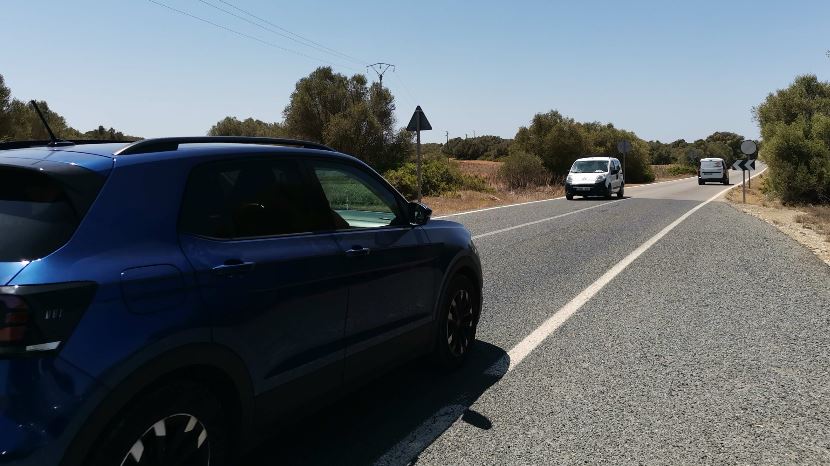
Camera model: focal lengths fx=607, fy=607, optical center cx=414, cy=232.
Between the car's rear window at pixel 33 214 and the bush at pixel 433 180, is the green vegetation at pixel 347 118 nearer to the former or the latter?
the bush at pixel 433 180

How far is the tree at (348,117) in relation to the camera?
169 ft

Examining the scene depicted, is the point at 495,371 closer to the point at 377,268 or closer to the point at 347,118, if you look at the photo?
the point at 377,268

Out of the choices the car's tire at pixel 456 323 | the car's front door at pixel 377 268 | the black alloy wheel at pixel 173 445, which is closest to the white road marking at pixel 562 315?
the car's tire at pixel 456 323

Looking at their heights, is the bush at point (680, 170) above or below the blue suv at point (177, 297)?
below

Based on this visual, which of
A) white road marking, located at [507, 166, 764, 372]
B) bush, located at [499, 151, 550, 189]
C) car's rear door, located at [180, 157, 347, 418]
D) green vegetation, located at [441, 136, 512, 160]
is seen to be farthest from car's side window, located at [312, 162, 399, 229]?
green vegetation, located at [441, 136, 512, 160]

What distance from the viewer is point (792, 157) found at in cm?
2242

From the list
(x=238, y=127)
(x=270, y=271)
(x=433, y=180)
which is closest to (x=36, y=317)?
(x=270, y=271)

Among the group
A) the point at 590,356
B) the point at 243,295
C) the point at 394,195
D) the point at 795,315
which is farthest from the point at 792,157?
the point at 243,295

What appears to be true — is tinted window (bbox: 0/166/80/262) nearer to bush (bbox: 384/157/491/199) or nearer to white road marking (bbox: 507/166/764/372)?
white road marking (bbox: 507/166/764/372)

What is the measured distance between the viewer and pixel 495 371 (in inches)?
180

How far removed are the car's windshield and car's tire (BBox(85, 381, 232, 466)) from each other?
25.6m

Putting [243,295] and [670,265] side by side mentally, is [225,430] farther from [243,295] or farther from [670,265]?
[670,265]

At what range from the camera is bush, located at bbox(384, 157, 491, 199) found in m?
31.4

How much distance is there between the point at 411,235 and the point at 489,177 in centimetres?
3845
